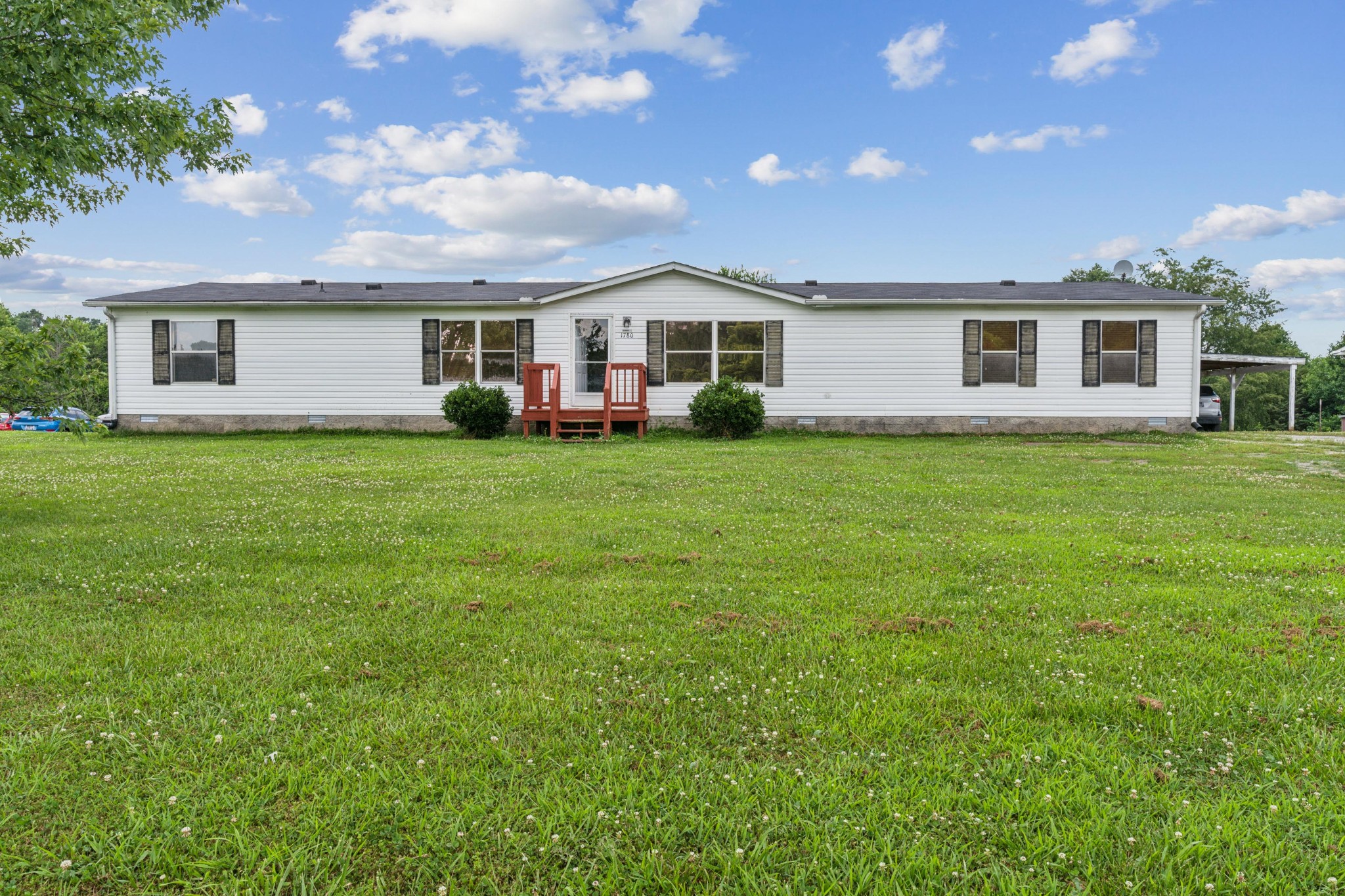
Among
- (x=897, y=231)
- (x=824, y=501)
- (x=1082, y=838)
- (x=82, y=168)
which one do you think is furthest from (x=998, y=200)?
(x=1082, y=838)

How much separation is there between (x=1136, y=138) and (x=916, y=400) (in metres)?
12.0

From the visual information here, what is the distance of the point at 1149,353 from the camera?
59.7 ft

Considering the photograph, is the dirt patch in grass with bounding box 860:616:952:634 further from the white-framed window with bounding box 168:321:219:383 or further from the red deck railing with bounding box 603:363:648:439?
the white-framed window with bounding box 168:321:219:383

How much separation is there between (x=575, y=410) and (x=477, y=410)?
215cm

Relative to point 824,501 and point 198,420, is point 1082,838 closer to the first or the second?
point 824,501

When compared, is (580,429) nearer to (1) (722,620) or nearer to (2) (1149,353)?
(1) (722,620)

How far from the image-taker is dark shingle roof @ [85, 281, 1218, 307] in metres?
17.9

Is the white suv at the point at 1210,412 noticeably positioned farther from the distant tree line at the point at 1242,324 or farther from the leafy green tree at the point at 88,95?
Result: the leafy green tree at the point at 88,95

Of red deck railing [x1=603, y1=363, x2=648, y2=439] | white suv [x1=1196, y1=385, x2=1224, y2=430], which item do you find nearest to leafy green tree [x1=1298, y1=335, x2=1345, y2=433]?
white suv [x1=1196, y1=385, x2=1224, y2=430]

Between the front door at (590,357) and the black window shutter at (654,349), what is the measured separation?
88cm

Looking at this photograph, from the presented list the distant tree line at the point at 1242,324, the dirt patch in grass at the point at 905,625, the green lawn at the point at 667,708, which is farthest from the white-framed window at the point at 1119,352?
the distant tree line at the point at 1242,324

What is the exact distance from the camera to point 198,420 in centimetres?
1869

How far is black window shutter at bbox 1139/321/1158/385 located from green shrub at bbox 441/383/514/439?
15331mm

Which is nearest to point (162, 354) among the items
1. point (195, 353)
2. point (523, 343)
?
point (195, 353)
